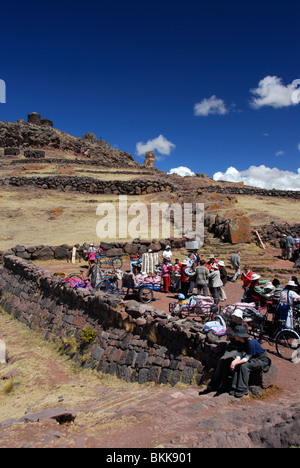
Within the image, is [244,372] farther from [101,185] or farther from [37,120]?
[37,120]

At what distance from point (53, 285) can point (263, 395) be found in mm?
9403

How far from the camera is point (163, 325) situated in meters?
7.71

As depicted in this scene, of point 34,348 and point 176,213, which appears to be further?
point 176,213

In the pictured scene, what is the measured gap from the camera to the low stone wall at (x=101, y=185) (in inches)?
1512

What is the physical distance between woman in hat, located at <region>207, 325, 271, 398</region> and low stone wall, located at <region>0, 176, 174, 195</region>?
33852 mm

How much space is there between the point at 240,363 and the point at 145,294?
7.01m

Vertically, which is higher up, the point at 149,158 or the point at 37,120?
the point at 37,120

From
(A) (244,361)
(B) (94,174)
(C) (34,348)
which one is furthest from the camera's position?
(B) (94,174)

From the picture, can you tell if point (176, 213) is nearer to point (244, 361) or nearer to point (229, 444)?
point (244, 361)

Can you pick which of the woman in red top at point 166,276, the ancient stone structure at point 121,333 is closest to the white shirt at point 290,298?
the ancient stone structure at point 121,333

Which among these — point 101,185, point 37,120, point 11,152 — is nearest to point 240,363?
point 101,185

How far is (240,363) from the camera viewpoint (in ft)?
18.6

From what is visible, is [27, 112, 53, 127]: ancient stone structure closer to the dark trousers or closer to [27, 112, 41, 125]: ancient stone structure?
[27, 112, 41, 125]: ancient stone structure
